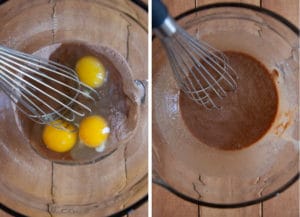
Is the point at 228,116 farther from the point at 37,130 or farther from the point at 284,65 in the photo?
the point at 37,130

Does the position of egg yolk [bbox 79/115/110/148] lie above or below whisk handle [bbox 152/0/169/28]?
below

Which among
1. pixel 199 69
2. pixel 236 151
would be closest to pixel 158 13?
pixel 199 69

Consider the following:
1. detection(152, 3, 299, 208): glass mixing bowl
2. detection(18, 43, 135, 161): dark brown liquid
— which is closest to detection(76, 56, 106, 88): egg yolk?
detection(18, 43, 135, 161): dark brown liquid

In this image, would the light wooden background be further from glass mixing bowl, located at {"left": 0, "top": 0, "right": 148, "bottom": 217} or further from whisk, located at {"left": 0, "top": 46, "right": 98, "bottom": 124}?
whisk, located at {"left": 0, "top": 46, "right": 98, "bottom": 124}

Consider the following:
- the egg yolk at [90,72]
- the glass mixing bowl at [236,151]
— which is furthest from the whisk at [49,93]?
the glass mixing bowl at [236,151]

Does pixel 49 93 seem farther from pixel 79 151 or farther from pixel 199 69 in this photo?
pixel 199 69

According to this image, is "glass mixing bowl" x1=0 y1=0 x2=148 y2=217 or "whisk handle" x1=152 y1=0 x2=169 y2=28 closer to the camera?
"whisk handle" x1=152 y1=0 x2=169 y2=28

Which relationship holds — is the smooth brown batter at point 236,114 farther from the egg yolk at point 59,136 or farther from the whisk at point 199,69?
the egg yolk at point 59,136
